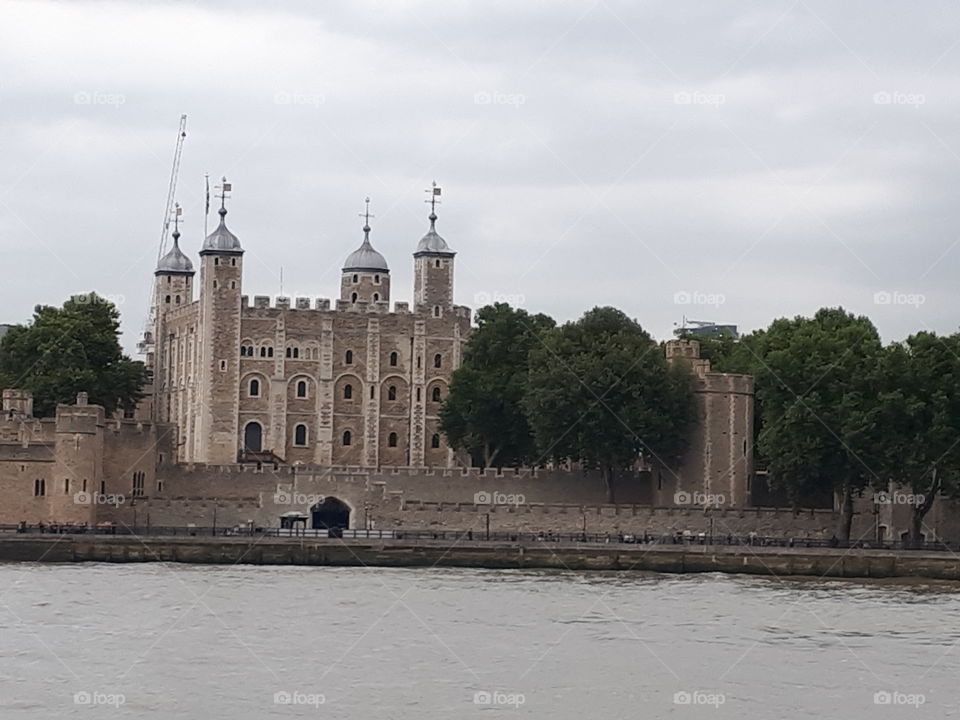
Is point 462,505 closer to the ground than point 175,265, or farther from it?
closer to the ground

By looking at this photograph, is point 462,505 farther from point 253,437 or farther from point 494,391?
Answer: point 253,437

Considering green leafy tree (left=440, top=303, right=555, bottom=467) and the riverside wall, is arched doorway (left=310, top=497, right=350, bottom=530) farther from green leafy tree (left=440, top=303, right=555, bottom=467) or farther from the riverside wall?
the riverside wall

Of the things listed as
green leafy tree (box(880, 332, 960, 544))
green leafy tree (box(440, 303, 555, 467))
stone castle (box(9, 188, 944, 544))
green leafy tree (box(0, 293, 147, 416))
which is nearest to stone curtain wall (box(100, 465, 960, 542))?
stone castle (box(9, 188, 944, 544))

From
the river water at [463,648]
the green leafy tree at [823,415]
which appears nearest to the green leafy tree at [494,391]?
the green leafy tree at [823,415]

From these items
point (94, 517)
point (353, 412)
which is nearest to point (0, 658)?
point (94, 517)

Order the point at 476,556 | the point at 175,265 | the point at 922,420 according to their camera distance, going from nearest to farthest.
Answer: the point at 476,556
the point at 922,420
the point at 175,265

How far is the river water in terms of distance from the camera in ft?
144

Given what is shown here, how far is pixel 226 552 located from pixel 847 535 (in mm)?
23264

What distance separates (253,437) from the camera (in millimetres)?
109625

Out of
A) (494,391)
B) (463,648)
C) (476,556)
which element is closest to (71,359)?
(494,391)

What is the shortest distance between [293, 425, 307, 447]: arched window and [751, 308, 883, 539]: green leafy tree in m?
26.8

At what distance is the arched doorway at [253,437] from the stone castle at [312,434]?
0.10m

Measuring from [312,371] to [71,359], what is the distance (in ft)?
47.0

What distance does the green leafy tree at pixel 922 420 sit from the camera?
267ft
